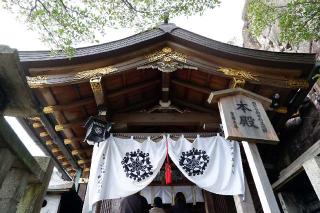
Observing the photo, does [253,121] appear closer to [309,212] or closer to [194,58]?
[194,58]

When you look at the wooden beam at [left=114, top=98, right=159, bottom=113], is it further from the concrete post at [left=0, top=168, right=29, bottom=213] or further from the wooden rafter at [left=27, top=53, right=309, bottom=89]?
the concrete post at [left=0, top=168, right=29, bottom=213]

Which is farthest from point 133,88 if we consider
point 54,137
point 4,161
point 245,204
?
point 4,161

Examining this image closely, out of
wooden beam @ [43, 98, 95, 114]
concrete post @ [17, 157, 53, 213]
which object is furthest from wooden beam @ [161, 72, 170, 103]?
concrete post @ [17, 157, 53, 213]

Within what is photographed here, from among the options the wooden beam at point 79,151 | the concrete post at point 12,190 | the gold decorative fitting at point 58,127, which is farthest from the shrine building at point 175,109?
the concrete post at point 12,190

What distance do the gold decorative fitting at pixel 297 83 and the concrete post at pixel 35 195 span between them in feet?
19.4

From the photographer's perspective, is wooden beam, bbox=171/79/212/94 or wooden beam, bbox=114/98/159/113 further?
wooden beam, bbox=114/98/159/113

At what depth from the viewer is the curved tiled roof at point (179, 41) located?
228 inches

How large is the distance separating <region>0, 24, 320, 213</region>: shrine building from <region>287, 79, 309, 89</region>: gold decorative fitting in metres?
0.02

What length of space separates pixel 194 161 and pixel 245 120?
88.1 inches

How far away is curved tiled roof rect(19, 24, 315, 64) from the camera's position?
19.0 feet

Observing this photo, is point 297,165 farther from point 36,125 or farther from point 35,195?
point 36,125

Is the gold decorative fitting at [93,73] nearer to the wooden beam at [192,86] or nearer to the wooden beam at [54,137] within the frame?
the wooden beam at [54,137]

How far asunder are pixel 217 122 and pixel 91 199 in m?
4.13

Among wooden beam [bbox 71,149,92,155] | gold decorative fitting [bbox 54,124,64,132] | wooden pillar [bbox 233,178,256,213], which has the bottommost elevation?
wooden pillar [bbox 233,178,256,213]
